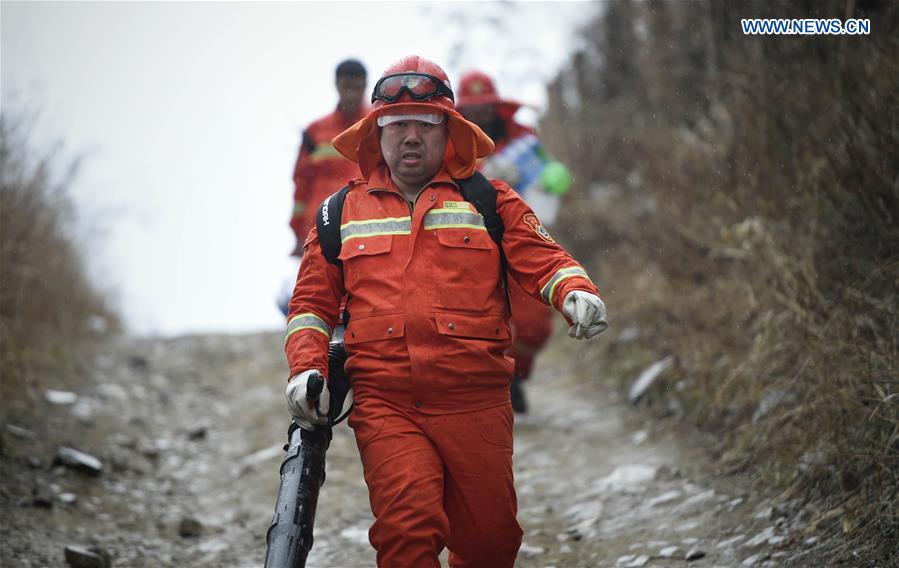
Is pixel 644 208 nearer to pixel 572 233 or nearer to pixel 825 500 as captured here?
pixel 572 233

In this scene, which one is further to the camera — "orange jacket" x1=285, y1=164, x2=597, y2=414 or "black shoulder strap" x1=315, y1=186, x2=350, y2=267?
"black shoulder strap" x1=315, y1=186, x2=350, y2=267

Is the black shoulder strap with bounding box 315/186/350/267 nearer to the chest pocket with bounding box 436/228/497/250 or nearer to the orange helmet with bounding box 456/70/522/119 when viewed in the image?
the chest pocket with bounding box 436/228/497/250

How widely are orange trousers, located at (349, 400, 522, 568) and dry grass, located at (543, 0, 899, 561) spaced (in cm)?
124

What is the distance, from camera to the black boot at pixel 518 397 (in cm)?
622

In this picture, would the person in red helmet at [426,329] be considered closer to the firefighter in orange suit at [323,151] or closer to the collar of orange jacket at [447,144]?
the collar of orange jacket at [447,144]

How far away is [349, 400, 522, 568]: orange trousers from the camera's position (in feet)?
9.41

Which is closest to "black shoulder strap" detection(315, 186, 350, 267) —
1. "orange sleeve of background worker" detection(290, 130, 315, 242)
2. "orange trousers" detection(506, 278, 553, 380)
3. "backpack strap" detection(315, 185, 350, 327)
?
"backpack strap" detection(315, 185, 350, 327)

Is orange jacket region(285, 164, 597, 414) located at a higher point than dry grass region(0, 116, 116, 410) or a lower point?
lower

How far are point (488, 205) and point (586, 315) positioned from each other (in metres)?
0.63

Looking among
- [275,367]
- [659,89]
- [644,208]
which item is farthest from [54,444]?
[659,89]

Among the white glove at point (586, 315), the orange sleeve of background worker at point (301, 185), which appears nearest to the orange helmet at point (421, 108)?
the white glove at point (586, 315)

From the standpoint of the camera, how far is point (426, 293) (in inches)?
119

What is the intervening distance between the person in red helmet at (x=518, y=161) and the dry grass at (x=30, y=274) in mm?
3399
